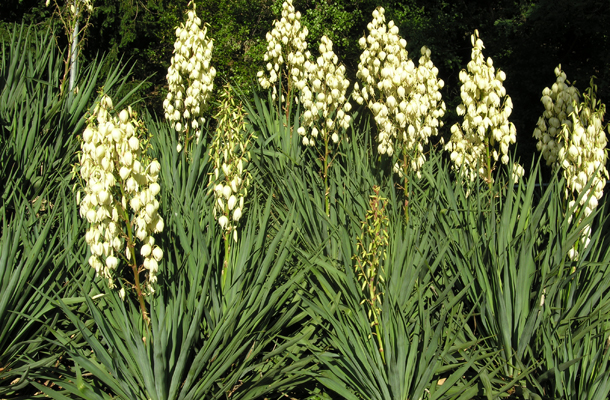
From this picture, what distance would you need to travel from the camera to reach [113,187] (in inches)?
84.5

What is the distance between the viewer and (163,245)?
2.52 m

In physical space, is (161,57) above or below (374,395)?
above

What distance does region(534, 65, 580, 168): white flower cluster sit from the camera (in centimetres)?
302

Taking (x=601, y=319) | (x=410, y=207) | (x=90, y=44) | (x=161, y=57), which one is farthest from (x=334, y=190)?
(x=161, y=57)

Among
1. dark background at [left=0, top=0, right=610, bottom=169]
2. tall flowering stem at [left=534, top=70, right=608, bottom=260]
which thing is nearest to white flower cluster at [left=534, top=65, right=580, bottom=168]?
tall flowering stem at [left=534, top=70, right=608, bottom=260]

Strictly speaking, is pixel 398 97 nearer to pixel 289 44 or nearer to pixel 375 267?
pixel 375 267

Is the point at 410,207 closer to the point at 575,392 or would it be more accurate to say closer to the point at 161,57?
the point at 575,392

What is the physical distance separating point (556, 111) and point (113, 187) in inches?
93.6

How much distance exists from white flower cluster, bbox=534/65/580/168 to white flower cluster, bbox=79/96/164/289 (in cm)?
216

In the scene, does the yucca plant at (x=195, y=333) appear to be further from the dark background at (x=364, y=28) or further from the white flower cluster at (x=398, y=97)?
the dark background at (x=364, y=28)

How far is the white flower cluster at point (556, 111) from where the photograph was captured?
9.89 ft

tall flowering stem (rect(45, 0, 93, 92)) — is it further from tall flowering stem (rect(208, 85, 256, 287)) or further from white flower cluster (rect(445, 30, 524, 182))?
white flower cluster (rect(445, 30, 524, 182))

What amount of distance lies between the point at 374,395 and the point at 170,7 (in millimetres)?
11772

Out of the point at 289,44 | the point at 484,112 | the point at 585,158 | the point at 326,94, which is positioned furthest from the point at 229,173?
the point at 289,44
